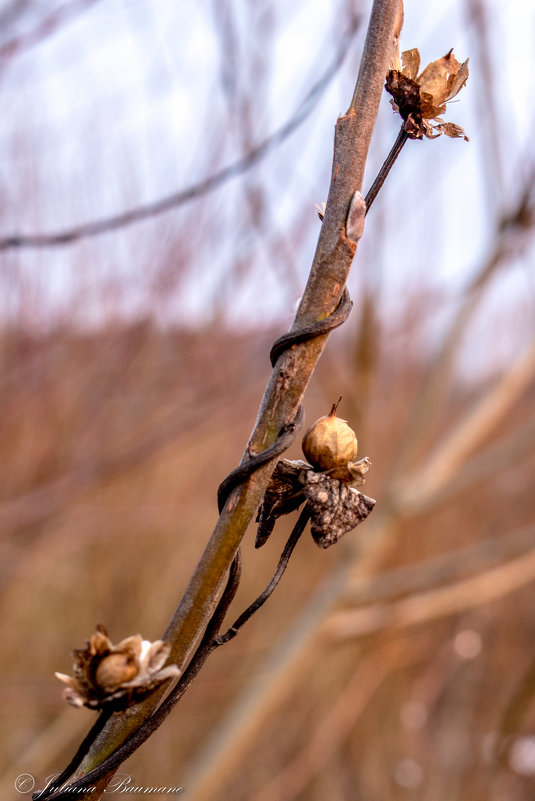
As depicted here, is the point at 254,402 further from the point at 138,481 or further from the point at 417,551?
the point at 417,551

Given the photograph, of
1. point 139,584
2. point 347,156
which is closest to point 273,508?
point 347,156

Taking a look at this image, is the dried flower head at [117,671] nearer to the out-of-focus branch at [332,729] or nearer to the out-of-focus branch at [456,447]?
the out-of-focus branch at [456,447]

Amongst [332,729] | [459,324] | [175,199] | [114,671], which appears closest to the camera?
[114,671]

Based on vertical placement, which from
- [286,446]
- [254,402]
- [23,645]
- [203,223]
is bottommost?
[286,446]

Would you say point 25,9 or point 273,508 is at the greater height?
point 25,9

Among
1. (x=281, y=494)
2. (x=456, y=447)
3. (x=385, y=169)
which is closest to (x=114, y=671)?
(x=281, y=494)

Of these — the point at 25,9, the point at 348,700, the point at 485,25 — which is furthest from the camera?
the point at 348,700

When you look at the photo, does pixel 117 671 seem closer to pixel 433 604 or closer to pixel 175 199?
pixel 175 199

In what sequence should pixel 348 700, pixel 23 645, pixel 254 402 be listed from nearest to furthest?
pixel 254 402
pixel 348 700
pixel 23 645
